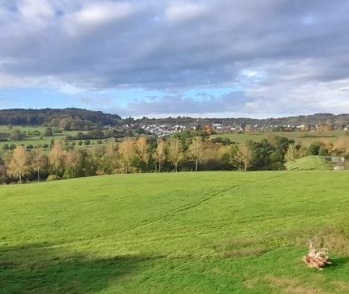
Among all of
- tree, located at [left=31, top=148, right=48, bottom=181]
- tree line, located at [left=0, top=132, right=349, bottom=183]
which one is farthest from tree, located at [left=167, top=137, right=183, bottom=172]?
tree, located at [left=31, top=148, right=48, bottom=181]

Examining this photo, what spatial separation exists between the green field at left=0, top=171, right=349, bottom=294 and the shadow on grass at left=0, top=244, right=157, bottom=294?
48 mm

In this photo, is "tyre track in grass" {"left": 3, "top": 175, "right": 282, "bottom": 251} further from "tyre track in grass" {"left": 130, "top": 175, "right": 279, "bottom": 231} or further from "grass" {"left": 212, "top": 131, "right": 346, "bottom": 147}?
"grass" {"left": 212, "top": 131, "right": 346, "bottom": 147}

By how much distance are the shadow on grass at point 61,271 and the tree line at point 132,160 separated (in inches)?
3101

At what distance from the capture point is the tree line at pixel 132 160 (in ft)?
339

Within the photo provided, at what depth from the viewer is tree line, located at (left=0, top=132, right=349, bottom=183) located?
339 ft

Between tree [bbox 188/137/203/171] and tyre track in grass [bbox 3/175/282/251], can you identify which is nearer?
tyre track in grass [bbox 3/175/282/251]

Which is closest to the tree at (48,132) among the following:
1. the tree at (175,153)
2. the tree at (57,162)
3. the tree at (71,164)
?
the tree at (57,162)

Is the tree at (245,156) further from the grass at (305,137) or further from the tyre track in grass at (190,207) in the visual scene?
the tyre track in grass at (190,207)

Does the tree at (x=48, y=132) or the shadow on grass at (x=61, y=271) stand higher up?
the tree at (x=48, y=132)

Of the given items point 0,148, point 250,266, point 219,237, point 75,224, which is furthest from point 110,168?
point 250,266

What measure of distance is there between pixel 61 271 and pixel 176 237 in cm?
838

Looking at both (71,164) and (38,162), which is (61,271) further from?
(38,162)

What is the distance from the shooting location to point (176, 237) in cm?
2802

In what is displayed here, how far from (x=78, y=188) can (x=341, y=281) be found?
40130 millimetres
